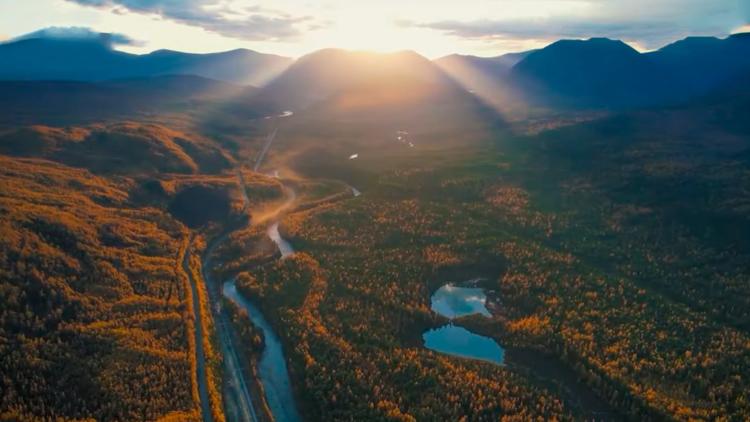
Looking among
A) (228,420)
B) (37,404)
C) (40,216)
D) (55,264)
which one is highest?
(40,216)

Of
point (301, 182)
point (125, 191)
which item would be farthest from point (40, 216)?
point (301, 182)

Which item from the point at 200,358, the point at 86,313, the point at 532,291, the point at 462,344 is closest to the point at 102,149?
the point at 86,313

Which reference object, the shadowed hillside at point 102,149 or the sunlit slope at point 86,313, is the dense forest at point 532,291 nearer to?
the sunlit slope at point 86,313

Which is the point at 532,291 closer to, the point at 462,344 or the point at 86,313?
the point at 462,344

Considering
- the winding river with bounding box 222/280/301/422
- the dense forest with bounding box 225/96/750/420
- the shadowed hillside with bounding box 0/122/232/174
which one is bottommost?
the winding river with bounding box 222/280/301/422

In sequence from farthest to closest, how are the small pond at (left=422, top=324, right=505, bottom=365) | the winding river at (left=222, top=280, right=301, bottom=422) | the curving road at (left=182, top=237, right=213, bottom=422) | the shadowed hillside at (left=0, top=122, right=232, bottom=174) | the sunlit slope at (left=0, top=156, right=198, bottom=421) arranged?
1. the shadowed hillside at (left=0, top=122, right=232, bottom=174)
2. the small pond at (left=422, top=324, right=505, bottom=365)
3. the winding river at (left=222, top=280, right=301, bottom=422)
4. the curving road at (left=182, top=237, right=213, bottom=422)
5. the sunlit slope at (left=0, top=156, right=198, bottom=421)

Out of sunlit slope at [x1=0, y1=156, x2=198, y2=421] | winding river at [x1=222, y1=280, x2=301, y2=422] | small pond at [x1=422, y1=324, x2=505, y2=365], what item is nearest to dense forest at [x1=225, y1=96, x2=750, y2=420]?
small pond at [x1=422, y1=324, x2=505, y2=365]

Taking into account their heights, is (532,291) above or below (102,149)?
below

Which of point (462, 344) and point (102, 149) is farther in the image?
point (102, 149)

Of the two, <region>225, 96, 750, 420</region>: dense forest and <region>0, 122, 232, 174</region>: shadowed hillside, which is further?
<region>0, 122, 232, 174</region>: shadowed hillside

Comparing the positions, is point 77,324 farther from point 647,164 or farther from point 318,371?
point 647,164

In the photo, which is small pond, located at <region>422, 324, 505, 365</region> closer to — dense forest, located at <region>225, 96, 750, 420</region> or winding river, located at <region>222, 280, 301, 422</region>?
dense forest, located at <region>225, 96, 750, 420</region>
